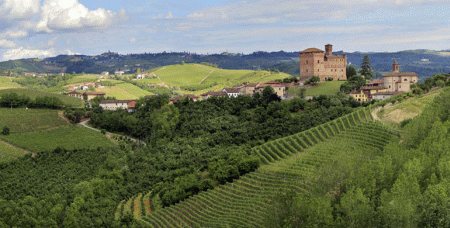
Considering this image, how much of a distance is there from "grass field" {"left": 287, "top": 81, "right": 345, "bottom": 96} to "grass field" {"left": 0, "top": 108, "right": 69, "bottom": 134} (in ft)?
154

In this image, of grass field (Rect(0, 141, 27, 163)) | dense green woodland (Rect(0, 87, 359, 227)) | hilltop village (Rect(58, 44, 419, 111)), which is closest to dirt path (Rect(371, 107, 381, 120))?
dense green woodland (Rect(0, 87, 359, 227))

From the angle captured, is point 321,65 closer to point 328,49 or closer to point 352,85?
point 328,49

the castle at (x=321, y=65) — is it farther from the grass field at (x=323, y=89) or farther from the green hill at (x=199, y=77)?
the green hill at (x=199, y=77)

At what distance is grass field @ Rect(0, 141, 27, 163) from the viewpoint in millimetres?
56859

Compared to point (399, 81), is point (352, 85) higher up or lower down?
lower down

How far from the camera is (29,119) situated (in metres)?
74.3

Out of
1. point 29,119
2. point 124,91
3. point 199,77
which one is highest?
point 199,77

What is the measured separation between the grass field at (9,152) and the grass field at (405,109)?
51.9 metres

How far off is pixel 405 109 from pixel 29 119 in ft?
211

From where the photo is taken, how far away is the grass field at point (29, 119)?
231 ft

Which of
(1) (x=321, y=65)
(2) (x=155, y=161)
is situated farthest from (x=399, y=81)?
(2) (x=155, y=161)

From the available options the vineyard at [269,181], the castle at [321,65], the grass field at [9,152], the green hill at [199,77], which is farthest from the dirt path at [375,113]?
the green hill at [199,77]

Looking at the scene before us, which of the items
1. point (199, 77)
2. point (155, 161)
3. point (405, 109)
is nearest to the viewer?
point (405, 109)

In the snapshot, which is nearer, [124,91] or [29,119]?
[29,119]
